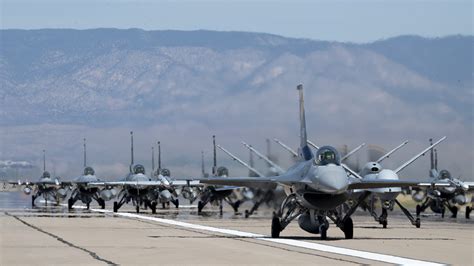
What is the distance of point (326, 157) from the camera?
39.0 meters

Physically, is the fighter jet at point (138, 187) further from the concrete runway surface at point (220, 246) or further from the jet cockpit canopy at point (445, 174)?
the concrete runway surface at point (220, 246)

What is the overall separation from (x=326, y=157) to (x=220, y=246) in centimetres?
542

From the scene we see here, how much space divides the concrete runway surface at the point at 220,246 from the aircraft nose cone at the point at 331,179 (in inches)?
70.3

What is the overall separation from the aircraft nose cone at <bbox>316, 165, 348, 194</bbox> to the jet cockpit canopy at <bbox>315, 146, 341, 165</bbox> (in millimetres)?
351

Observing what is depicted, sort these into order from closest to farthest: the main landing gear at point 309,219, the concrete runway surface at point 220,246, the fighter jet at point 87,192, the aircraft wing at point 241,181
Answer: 1. the concrete runway surface at point 220,246
2. the main landing gear at point 309,219
3. the aircraft wing at point 241,181
4. the fighter jet at point 87,192

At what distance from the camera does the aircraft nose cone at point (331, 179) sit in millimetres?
38188

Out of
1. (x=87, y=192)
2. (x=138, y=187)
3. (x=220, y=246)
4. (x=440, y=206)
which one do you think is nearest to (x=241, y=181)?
(x=220, y=246)

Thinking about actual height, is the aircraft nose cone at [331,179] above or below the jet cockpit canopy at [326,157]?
below

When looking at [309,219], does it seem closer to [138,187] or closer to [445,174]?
[445,174]

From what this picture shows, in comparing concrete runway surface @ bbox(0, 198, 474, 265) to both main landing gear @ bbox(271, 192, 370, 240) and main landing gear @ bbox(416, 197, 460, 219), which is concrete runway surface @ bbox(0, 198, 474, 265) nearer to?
main landing gear @ bbox(271, 192, 370, 240)

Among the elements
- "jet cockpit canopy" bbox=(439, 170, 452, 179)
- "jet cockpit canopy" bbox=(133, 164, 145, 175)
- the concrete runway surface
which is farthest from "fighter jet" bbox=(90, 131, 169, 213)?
the concrete runway surface

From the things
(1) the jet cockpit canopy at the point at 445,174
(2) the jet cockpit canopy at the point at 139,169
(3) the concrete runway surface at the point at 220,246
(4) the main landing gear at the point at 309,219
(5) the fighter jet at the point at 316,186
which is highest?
(2) the jet cockpit canopy at the point at 139,169

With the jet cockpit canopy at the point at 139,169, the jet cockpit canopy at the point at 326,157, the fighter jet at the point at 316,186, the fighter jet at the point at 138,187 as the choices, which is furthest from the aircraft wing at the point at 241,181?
the jet cockpit canopy at the point at 139,169

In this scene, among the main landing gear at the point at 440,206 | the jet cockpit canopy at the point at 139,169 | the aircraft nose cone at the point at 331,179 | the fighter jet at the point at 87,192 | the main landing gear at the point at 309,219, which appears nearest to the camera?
the aircraft nose cone at the point at 331,179
